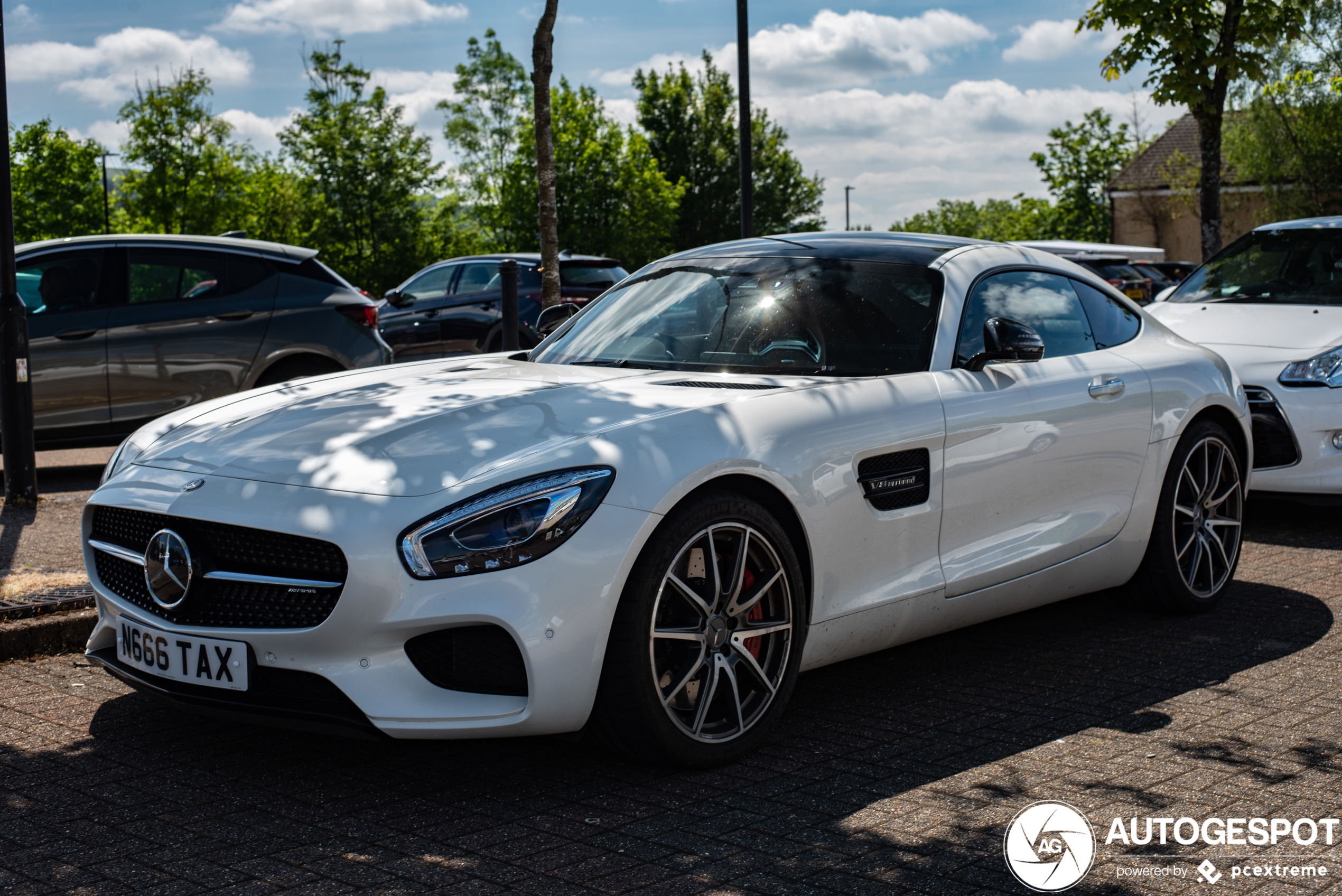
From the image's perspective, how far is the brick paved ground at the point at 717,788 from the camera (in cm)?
303

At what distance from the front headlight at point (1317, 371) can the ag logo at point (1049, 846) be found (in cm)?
469

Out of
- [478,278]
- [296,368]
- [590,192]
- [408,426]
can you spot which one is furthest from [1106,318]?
[590,192]

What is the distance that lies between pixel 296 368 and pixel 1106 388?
6647 millimetres

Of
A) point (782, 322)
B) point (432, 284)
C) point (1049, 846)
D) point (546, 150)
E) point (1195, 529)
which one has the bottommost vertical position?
point (1049, 846)

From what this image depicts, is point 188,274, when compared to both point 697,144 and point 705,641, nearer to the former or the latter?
point 705,641

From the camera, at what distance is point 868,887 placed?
294cm

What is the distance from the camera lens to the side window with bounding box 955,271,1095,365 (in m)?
4.77

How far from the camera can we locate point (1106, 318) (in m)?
5.52

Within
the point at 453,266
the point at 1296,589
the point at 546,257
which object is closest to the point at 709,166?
the point at 453,266

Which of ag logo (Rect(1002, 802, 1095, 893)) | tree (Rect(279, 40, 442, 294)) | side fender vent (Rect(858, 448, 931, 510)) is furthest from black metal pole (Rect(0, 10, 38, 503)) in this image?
tree (Rect(279, 40, 442, 294))

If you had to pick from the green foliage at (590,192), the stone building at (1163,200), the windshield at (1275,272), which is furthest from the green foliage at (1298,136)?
the windshield at (1275,272)

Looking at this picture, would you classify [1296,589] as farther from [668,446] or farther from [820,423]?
[668,446]

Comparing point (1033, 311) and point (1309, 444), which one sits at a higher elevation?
point (1033, 311)

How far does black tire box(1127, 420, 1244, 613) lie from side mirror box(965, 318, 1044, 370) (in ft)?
4.00
